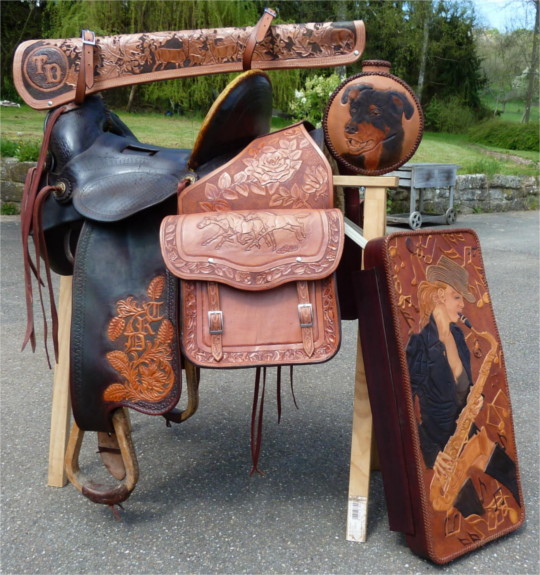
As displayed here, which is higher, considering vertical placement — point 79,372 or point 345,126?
point 345,126

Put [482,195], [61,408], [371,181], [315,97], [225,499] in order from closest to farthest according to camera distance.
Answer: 1. [371,181]
2. [225,499]
3. [61,408]
4. [315,97]
5. [482,195]

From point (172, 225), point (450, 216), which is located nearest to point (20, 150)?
point (450, 216)

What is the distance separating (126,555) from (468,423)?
93 cm

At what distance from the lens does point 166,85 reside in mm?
9961

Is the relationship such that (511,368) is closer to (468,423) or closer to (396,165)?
(468,423)

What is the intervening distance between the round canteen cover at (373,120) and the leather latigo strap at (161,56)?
217 mm

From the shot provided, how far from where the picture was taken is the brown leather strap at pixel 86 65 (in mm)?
1677

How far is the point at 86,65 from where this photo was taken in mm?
1688

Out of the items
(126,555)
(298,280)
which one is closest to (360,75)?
(298,280)

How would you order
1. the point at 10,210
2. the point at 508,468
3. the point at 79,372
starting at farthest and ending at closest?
the point at 10,210
the point at 508,468
the point at 79,372

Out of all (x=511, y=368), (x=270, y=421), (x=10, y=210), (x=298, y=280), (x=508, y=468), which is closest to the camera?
(x=298, y=280)

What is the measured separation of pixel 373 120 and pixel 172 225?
547mm

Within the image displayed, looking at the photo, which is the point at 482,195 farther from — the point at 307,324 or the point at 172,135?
the point at 307,324

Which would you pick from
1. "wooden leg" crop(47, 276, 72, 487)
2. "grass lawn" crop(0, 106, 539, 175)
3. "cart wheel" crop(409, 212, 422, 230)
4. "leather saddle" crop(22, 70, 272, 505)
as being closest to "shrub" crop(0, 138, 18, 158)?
"grass lawn" crop(0, 106, 539, 175)
